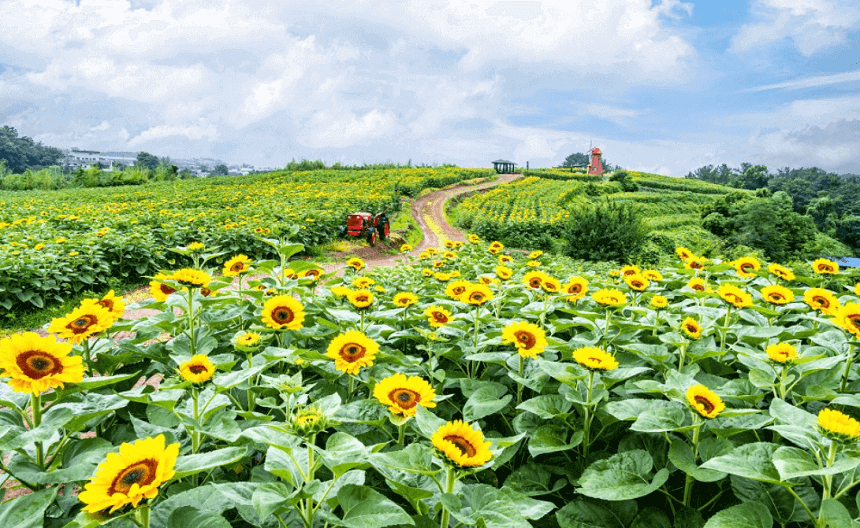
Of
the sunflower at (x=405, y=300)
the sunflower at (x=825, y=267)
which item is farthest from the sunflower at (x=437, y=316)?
the sunflower at (x=825, y=267)

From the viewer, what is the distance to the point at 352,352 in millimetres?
1457

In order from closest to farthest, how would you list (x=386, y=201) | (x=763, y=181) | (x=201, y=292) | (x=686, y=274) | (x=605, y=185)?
1. (x=201, y=292)
2. (x=686, y=274)
3. (x=386, y=201)
4. (x=605, y=185)
5. (x=763, y=181)

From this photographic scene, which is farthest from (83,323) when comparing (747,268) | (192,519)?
(747,268)

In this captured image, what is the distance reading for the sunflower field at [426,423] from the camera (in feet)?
3.18

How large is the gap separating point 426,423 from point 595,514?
0.57 m

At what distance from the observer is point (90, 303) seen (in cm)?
161

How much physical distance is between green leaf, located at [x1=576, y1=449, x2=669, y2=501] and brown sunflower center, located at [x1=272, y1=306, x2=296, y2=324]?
3.56ft

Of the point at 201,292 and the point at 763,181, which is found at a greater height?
the point at 763,181

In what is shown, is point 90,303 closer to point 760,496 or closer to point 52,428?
point 52,428

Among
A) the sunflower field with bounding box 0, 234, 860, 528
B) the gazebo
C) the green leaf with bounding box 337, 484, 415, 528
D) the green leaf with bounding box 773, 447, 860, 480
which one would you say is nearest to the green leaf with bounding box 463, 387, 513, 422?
the sunflower field with bounding box 0, 234, 860, 528

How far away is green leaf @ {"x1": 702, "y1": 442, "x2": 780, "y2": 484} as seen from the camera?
1028 millimetres

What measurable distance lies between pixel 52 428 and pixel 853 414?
88.6 inches

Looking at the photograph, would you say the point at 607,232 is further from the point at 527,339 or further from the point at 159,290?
the point at 159,290

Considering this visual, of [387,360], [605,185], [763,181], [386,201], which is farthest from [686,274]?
[763,181]
